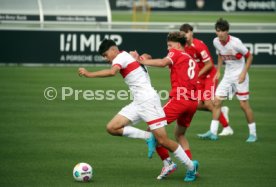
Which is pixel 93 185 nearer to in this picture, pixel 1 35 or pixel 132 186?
pixel 132 186

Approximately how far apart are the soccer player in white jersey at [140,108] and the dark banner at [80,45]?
14265 millimetres

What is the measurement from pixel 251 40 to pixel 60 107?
32.8ft

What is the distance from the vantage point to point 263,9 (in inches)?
2115

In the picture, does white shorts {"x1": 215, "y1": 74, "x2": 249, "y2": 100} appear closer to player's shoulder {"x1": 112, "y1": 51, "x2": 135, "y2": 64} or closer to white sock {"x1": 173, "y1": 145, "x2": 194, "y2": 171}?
white sock {"x1": 173, "y1": 145, "x2": 194, "y2": 171}

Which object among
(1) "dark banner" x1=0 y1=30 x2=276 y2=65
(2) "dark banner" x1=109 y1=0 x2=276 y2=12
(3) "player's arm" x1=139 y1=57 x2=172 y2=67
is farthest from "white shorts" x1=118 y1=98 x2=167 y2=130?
(2) "dark banner" x1=109 y1=0 x2=276 y2=12

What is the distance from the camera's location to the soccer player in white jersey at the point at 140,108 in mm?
10375

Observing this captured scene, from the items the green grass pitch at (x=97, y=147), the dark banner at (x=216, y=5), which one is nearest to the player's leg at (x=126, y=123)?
the green grass pitch at (x=97, y=147)

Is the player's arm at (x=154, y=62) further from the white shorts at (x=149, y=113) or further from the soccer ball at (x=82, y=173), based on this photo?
the soccer ball at (x=82, y=173)

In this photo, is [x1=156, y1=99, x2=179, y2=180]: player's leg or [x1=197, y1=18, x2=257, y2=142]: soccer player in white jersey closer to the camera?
[x1=156, y1=99, x2=179, y2=180]: player's leg

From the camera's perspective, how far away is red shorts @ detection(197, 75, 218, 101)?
14789mm

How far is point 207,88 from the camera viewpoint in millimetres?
14945

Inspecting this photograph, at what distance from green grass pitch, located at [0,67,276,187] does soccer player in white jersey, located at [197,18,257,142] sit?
451 mm

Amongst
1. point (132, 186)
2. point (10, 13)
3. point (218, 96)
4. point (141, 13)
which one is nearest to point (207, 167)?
point (132, 186)

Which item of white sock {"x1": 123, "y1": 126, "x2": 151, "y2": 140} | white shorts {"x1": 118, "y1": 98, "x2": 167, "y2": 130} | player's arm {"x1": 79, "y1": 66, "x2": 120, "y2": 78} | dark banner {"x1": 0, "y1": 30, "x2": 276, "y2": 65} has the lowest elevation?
dark banner {"x1": 0, "y1": 30, "x2": 276, "y2": 65}
